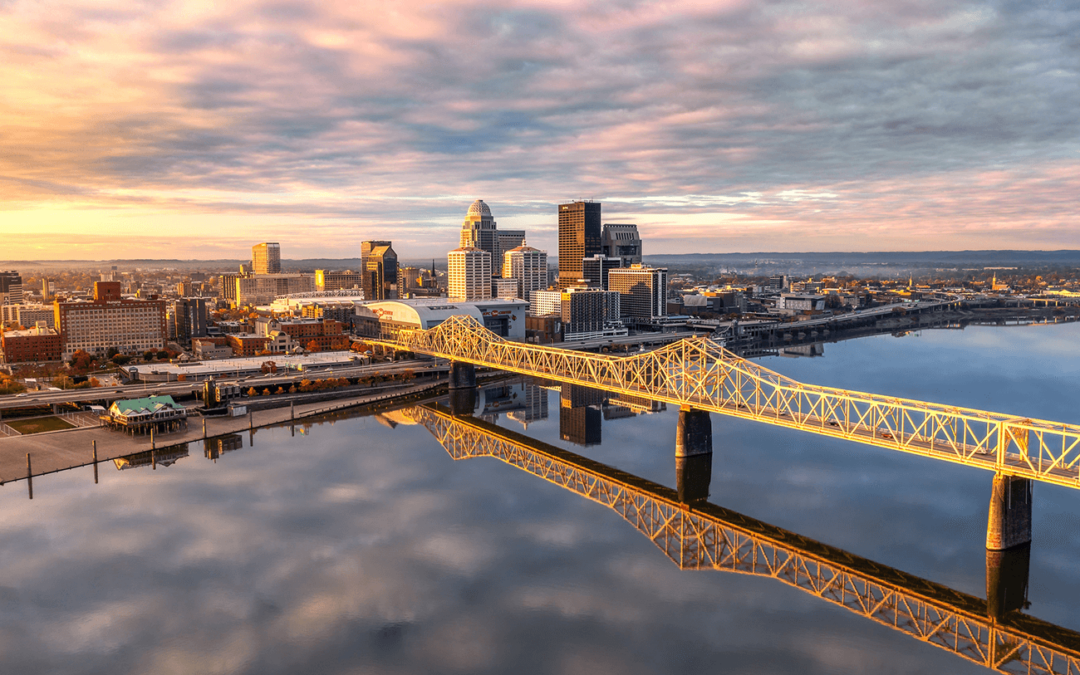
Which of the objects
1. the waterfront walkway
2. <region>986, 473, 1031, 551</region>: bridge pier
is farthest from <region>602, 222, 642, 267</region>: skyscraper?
<region>986, 473, 1031, 551</region>: bridge pier

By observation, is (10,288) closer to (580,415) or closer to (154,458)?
(154,458)

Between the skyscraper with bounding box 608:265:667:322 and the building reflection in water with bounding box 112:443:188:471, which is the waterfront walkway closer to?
the building reflection in water with bounding box 112:443:188:471

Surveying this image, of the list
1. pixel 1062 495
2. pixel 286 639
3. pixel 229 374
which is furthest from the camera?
pixel 229 374

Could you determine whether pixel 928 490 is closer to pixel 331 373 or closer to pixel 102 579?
pixel 102 579

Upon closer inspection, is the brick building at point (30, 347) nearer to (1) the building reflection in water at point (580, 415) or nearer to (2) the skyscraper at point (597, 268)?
(1) the building reflection in water at point (580, 415)

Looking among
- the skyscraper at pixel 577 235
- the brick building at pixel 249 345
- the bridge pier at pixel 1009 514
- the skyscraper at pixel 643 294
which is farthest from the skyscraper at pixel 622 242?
the bridge pier at pixel 1009 514

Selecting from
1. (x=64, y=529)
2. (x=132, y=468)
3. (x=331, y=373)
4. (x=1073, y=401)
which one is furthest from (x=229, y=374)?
(x=1073, y=401)
